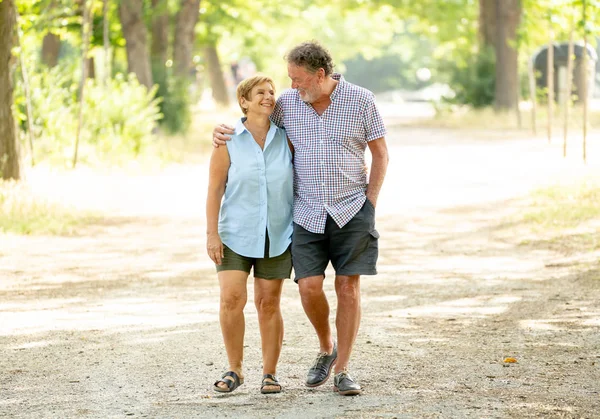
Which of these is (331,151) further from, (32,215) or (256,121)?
(32,215)

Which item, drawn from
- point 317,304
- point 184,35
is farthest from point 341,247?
point 184,35

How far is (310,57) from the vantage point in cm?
561

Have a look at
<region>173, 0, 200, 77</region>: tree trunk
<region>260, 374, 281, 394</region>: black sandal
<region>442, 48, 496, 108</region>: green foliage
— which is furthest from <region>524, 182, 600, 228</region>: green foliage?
<region>442, 48, 496, 108</region>: green foliage

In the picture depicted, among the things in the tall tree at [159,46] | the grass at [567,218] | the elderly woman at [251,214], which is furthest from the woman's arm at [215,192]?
the tall tree at [159,46]

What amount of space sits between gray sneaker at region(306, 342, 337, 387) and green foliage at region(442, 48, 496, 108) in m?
30.7

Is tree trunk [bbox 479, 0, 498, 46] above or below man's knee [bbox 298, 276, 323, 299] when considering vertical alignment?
above

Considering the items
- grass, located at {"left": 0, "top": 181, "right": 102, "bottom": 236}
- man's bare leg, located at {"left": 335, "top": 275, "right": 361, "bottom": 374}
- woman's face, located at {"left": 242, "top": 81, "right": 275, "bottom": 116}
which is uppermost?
woman's face, located at {"left": 242, "top": 81, "right": 275, "bottom": 116}

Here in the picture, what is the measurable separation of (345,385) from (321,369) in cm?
32

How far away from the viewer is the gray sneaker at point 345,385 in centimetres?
566

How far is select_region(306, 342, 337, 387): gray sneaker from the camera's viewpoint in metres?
5.92

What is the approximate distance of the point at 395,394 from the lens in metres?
5.69

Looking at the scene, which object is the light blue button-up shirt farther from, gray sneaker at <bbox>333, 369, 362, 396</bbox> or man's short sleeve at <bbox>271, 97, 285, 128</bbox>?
gray sneaker at <bbox>333, 369, 362, 396</bbox>

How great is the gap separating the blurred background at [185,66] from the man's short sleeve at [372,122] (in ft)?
2.91

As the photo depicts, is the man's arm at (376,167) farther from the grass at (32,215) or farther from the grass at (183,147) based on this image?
the grass at (183,147)
